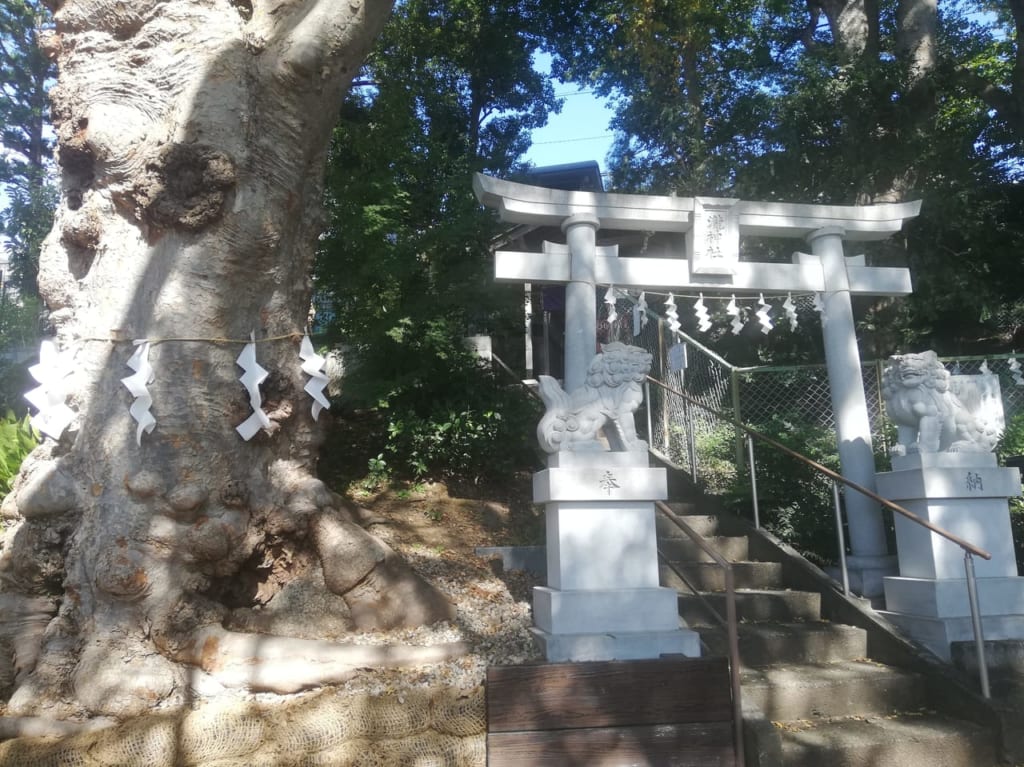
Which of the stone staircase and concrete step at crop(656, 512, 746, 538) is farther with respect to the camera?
concrete step at crop(656, 512, 746, 538)

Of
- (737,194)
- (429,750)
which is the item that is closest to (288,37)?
(429,750)

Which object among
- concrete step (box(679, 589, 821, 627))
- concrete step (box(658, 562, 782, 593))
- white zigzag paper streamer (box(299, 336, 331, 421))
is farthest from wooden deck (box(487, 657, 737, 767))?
white zigzag paper streamer (box(299, 336, 331, 421))

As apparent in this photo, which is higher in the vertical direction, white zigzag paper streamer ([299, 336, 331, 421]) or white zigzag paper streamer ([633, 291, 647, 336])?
white zigzag paper streamer ([633, 291, 647, 336])

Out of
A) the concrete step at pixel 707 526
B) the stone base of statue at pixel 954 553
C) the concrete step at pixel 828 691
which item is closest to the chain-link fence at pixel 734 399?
the concrete step at pixel 707 526

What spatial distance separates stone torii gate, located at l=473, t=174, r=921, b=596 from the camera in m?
5.66

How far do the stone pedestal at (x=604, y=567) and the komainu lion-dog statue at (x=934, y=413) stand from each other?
1.89 meters

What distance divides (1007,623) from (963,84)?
7.18 metres

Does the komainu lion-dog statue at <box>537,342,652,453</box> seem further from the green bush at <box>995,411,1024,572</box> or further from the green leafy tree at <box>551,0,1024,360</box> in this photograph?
the green leafy tree at <box>551,0,1024,360</box>

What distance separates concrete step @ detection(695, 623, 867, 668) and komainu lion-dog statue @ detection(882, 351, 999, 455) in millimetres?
1341

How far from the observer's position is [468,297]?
7758mm

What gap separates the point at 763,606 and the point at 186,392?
4004mm

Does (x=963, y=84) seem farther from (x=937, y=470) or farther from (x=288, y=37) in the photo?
(x=288, y=37)

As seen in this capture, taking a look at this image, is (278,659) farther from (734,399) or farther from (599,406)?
(734,399)

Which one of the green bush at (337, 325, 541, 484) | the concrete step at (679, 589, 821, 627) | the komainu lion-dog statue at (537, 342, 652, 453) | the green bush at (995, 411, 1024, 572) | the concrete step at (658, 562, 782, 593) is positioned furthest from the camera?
the green bush at (337, 325, 541, 484)
